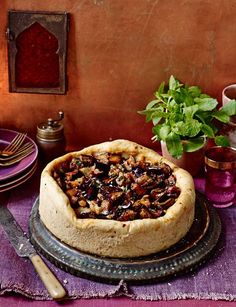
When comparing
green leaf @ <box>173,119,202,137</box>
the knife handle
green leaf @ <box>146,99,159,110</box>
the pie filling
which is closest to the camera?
the knife handle

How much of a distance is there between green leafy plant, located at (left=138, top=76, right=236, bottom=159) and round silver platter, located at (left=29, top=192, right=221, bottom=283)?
27cm

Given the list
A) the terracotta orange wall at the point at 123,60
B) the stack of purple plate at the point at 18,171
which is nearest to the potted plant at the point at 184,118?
→ the terracotta orange wall at the point at 123,60

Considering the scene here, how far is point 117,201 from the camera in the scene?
1390 millimetres

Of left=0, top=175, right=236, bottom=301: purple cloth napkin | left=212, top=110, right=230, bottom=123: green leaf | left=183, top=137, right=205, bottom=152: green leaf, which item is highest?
left=212, top=110, right=230, bottom=123: green leaf

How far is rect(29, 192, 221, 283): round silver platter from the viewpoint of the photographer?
50.3 inches

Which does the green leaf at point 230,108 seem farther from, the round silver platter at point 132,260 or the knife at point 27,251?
the knife at point 27,251

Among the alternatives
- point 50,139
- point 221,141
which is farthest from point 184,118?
point 50,139

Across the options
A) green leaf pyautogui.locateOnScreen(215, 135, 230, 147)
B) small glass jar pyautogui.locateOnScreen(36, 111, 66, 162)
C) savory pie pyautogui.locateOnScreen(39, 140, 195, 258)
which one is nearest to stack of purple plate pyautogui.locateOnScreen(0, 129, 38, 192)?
small glass jar pyautogui.locateOnScreen(36, 111, 66, 162)

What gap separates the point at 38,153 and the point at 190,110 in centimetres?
50

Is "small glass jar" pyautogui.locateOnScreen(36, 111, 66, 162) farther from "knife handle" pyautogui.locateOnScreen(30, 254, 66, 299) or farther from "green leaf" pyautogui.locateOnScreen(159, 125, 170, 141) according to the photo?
"knife handle" pyautogui.locateOnScreen(30, 254, 66, 299)

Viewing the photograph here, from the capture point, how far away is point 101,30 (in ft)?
5.64

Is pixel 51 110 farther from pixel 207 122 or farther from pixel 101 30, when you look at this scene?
pixel 207 122

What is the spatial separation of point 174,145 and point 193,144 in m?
0.07

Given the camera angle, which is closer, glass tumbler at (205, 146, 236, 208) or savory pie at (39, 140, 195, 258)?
savory pie at (39, 140, 195, 258)
